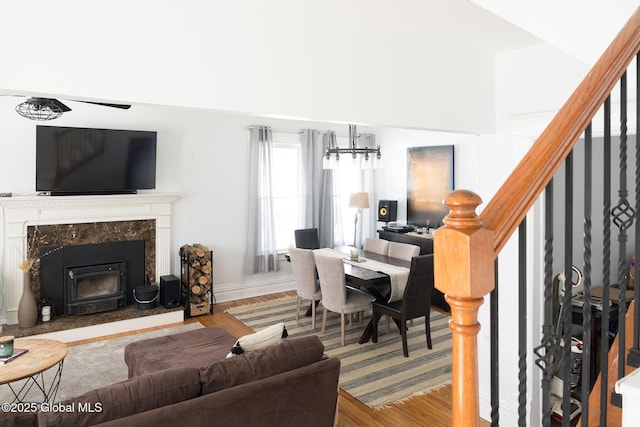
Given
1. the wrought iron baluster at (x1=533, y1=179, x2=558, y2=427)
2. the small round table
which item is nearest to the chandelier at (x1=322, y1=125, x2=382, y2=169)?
the small round table

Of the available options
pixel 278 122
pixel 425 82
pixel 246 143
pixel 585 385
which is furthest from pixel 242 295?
pixel 585 385

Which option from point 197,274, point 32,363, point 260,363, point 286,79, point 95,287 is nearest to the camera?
point 286,79

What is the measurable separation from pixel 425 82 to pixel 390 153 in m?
4.69

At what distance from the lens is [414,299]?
4355 mm

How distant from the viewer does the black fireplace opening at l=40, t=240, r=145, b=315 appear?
502 centimetres

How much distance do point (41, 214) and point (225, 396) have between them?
3.85 m

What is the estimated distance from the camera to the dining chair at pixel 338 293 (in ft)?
14.7

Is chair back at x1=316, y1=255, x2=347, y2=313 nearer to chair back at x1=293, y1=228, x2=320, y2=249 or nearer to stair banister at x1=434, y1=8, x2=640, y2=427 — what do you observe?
chair back at x1=293, y1=228, x2=320, y2=249

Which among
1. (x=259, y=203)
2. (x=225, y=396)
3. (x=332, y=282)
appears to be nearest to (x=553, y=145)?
(x=225, y=396)

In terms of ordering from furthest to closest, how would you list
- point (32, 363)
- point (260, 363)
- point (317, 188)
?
point (317, 188) → point (32, 363) → point (260, 363)

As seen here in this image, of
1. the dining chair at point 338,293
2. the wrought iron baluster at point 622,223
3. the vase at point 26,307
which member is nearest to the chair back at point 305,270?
the dining chair at point 338,293

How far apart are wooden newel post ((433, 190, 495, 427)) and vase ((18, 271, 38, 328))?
5124 millimetres

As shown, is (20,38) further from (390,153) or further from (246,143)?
(390,153)

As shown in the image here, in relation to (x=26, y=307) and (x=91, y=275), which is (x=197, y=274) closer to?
(x=91, y=275)
